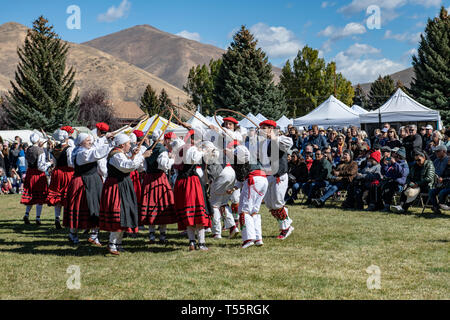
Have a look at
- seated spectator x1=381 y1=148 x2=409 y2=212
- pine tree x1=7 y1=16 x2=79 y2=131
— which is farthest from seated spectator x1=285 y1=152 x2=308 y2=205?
pine tree x1=7 y1=16 x2=79 y2=131

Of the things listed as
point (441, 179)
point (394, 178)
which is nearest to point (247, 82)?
point (394, 178)

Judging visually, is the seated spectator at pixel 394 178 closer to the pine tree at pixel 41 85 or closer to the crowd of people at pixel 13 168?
the crowd of people at pixel 13 168

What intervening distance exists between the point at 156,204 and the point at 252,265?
75.0 inches

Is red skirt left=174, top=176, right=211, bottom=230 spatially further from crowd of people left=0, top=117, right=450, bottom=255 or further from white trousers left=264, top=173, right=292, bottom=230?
white trousers left=264, top=173, right=292, bottom=230

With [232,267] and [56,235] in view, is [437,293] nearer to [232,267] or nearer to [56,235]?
[232,267]

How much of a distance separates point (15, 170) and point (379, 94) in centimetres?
5754

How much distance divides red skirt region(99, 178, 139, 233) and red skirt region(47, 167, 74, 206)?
2.35 meters

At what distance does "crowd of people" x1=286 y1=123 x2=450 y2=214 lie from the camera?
32.8 feet

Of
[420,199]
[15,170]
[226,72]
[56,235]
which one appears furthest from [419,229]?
[226,72]

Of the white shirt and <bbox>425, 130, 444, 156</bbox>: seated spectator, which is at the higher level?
<bbox>425, 130, 444, 156</bbox>: seated spectator

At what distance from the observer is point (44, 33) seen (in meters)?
37.4

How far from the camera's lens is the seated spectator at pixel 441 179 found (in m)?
9.70
